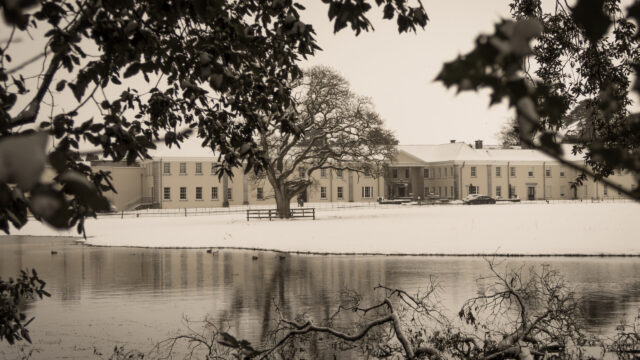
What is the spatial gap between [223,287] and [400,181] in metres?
77.0

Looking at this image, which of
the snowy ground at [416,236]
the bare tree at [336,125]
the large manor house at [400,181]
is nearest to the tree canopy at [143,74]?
the snowy ground at [416,236]

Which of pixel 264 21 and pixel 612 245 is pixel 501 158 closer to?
pixel 612 245

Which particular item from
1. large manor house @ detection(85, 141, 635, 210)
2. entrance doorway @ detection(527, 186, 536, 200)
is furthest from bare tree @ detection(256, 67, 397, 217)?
entrance doorway @ detection(527, 186, 536, 200)

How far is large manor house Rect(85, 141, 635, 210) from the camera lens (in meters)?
76.4

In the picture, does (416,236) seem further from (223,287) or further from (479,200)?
(479,200)

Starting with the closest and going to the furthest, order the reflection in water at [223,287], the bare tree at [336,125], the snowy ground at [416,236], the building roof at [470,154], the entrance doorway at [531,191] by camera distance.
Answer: the reflection in water at [223,287], the snowy ground at [416,236], the bare tree at [336,125], the building roof at [470,154], the entrance doorway at [531,191]

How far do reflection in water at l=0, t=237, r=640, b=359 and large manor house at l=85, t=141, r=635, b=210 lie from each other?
161 ft

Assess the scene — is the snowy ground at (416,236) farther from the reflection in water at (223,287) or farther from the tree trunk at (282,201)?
the tree trunk at (282,201)

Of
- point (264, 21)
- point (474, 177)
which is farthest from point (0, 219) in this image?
point (474, 177)

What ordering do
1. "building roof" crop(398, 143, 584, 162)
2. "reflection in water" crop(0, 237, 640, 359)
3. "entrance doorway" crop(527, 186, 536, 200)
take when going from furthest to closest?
"entrance doorway" crop(527, 186, 536, 200) < "building roof" crop(398, 143, 584, 162) < "reflection in water" crop(0, 237, 640, 359)

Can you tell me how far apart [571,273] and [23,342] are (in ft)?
47.6

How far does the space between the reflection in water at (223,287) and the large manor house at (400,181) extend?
4920 centimetres

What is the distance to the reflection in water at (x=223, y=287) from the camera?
11430mm

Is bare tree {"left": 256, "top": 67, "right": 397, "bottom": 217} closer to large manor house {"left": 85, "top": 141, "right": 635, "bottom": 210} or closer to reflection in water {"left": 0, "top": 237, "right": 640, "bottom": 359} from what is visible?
reflection in water {"left": 0, "top": 237, "right": 640, "bottom": 359}
